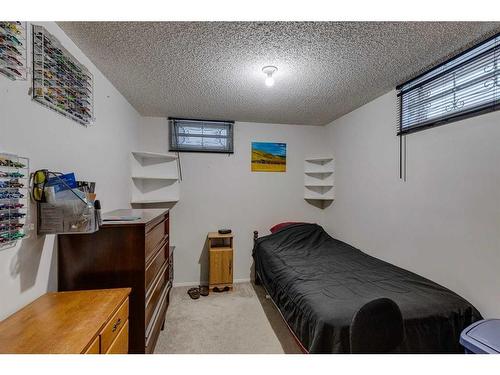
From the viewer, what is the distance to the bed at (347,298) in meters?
1.52

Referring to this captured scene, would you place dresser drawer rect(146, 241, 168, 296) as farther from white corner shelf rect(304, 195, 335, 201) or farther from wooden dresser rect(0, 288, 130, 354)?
white corner shelf rect(304, 195, 335, 201)

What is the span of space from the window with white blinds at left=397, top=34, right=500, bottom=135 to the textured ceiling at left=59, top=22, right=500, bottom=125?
99 mm

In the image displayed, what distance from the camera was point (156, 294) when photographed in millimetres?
2121

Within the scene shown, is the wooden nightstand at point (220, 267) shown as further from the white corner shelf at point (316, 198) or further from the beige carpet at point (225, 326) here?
the white corner shelf at point (316, 198)

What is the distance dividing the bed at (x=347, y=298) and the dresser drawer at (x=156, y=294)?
1.14 metres

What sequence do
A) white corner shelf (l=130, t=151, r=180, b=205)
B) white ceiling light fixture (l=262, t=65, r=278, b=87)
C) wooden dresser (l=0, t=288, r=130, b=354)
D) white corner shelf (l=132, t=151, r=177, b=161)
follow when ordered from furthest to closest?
white corner shelf (l=130, t=151, r=180, b=205)
white corner shelf (l=132, t=151, r=177, b=161)
white ceiling light fixture (l=262, t=65, r=278, b=87)
wooden dresser (l=0, t=288, r=130, b=354)

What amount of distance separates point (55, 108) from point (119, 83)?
1.08 m

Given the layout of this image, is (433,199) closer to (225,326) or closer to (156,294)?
(225,326)

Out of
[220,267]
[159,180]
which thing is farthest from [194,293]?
[159,180]

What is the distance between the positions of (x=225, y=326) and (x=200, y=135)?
2.57 meters

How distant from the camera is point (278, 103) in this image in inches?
114

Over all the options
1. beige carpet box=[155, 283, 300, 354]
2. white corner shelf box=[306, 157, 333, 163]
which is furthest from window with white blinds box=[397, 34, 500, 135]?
beige carpet box=[155, 283, 300, 354]

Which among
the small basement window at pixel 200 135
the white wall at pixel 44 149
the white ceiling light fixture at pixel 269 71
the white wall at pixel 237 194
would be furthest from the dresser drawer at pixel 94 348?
the small basement window at pixel 200 135

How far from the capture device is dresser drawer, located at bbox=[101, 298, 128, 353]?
1.09m
